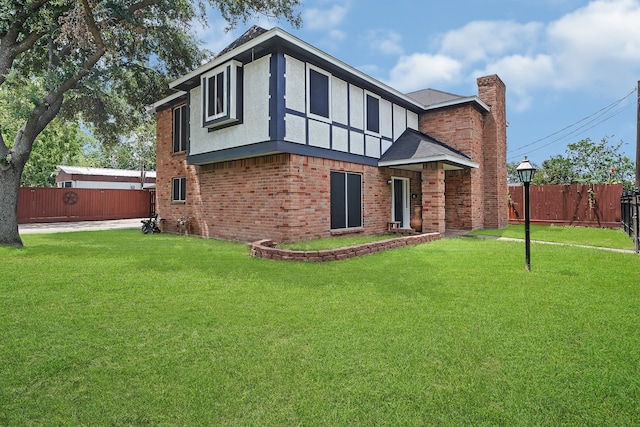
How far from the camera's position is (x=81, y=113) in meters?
16.5

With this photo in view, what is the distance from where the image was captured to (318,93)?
962 centimetres

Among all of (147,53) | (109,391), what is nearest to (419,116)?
(147,53)

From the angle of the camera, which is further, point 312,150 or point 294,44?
point 312,150

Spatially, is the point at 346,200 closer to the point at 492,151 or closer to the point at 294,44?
the point at 294,44

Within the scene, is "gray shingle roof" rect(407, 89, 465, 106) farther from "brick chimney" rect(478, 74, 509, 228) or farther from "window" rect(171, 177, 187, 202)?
"window" rect(171, 177, 187, 202)

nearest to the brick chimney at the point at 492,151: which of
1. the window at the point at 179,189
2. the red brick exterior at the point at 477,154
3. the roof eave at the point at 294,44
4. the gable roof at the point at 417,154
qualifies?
the red brick exterior at the point at 477,154

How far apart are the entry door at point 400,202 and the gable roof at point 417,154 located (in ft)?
3.43

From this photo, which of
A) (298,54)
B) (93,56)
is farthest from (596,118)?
(93,56)

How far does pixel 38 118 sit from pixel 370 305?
11081 millimetres

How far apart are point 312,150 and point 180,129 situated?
22.1 feet

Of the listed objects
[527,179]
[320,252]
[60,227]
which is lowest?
[320,252]

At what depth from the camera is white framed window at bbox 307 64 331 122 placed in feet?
30.8

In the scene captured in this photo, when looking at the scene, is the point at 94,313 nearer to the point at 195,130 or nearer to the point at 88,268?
the point at 88,268

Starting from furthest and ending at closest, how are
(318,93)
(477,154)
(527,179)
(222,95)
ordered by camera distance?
(477,154), (222,95), (318,93), (527,179)
